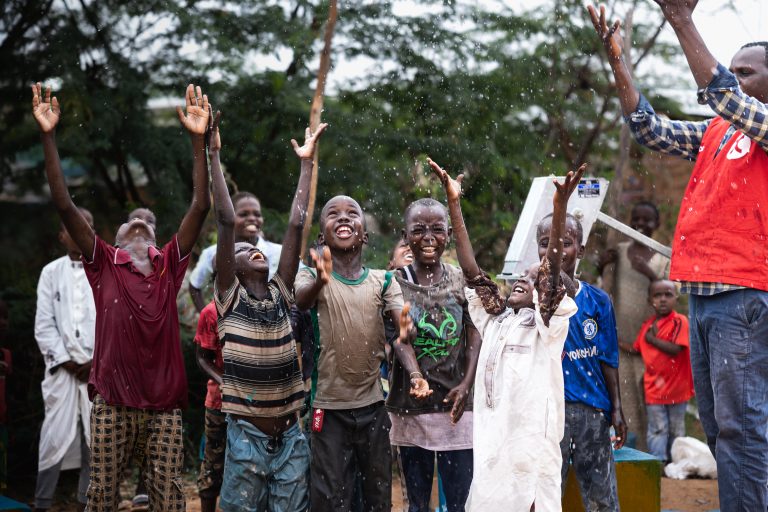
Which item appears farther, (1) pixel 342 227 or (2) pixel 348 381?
(1) pixel 342 227

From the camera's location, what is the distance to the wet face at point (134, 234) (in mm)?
4902

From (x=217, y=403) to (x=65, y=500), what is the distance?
2.31 metres

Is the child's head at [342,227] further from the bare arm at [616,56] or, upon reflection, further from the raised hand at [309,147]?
the bare arm at [616,56]

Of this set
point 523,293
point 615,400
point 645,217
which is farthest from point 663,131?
point 645,217

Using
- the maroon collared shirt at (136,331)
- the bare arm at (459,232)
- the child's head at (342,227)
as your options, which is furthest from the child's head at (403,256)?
the maroon collared shirt at (136,331)

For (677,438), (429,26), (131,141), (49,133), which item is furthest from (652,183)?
(49,133)

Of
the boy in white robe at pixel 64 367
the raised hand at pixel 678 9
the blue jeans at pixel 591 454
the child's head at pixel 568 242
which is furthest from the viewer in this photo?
the boy in white robe at pixel 64 367

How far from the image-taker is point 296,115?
8.45m

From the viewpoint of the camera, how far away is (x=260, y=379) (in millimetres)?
4562

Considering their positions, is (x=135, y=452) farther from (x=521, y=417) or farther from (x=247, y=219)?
(x=247, y=219)

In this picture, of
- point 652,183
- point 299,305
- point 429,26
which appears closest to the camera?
point 299,305

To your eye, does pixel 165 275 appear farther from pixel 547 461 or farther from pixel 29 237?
pixel 29 237

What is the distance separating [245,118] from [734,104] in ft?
18.9

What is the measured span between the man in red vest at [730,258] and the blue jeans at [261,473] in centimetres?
200
